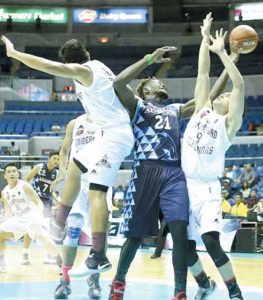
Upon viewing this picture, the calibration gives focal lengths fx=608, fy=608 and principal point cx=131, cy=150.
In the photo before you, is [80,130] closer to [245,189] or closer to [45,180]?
[45,180]

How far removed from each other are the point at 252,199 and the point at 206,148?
11000 millimetres

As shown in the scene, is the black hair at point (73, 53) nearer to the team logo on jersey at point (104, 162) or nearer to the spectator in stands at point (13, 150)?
the team logo on jersey at point (104, 162)

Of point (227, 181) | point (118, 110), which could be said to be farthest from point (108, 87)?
point (227, 181)

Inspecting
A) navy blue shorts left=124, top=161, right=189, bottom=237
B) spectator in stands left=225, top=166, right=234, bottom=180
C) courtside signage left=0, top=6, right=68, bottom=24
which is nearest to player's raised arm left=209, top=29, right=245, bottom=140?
navy blue shorts left=124, top=161, right=189, bottom=237

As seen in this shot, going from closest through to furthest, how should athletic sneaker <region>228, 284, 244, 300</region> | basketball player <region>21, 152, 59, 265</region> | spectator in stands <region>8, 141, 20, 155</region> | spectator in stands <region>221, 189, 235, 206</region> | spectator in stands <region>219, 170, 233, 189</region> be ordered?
athletic sneaker <region>228, 284, 244, 300</region>
basketball player <region>21, 152, 59, 265</region>
spectator in stands <region>221, 189, 235, 206</region>
spectator in stands <region>219, 170, 233, 189</region>
spectator in stands <region>8, 141, 20, 155</region>

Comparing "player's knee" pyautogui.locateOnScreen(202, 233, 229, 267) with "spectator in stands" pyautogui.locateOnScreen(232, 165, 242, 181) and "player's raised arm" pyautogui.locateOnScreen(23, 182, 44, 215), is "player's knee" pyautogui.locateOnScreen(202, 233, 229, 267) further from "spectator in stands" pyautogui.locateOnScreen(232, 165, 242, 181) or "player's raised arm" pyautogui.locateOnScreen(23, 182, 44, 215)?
"spectator in stands" pyautogui.locateOnScreen(232, 165, 242, 181)

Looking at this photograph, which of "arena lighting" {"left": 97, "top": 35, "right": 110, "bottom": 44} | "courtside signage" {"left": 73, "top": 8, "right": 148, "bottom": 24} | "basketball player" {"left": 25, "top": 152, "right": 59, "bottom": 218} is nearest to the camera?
"basketball player" {"left": 25, "top": 152, "right": 59, "bottom": 218}

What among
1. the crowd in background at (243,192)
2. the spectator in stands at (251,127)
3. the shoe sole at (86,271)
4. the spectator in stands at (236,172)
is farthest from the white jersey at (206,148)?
the spectator in stands at (251,127)

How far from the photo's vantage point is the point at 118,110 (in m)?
5.07

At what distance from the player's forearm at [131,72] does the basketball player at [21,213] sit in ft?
13.6

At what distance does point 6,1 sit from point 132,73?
92.9ft

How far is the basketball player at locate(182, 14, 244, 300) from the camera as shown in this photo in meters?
4.73

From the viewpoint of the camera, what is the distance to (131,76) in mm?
4844

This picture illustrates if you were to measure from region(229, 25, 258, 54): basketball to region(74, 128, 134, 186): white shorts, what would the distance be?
4.03ft
